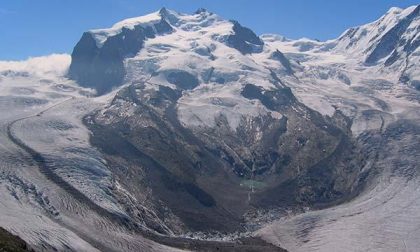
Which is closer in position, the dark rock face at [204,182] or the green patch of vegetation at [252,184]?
the dark rock face at [204,182]

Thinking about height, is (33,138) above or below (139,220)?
above

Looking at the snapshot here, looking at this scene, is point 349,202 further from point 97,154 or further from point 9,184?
point 9,184

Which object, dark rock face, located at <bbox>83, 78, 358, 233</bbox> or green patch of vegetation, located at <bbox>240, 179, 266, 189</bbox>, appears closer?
dark rock face, located at <bbox>83, 78, 358, 233</bbox>

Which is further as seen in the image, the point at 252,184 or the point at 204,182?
the point at 252,184

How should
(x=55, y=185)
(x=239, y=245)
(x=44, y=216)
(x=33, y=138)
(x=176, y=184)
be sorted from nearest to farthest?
(x=44, y=216) < (x=239, y=245) < (x=55, y=185) < (x=176, y=184) < (x=33, y=138)

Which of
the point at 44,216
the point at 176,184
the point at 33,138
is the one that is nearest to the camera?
the point at 44,216

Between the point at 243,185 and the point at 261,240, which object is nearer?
the point at 261,240

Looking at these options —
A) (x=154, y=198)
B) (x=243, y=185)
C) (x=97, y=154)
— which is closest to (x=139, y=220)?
(x=154, y=198)

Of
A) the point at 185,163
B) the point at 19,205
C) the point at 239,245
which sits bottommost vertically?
the point at 239,245

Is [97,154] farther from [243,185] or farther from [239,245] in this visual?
[239,245]

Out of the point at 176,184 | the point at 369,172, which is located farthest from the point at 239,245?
the point at 369,172
